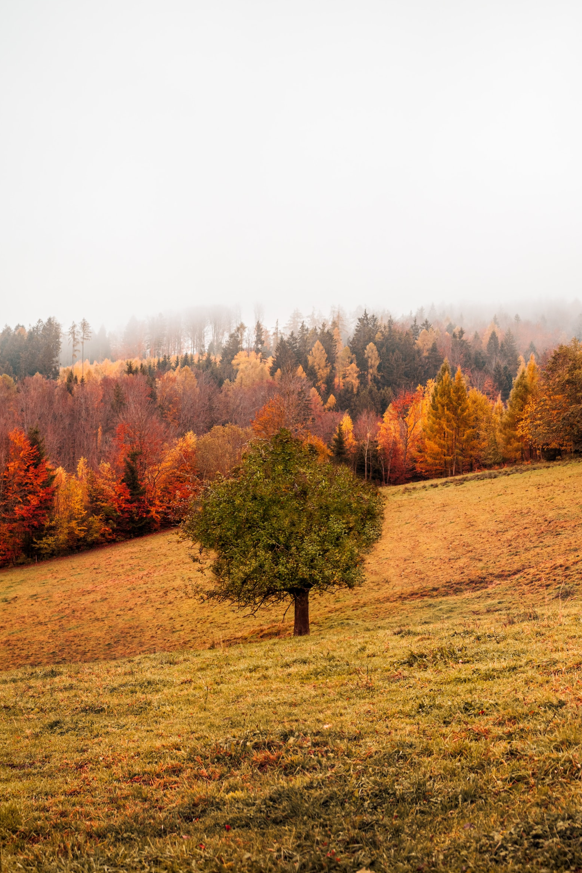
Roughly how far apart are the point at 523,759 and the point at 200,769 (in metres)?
5.15

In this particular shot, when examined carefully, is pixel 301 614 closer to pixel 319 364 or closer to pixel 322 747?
pixel 322 747

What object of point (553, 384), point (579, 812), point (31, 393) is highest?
point (31, 393)

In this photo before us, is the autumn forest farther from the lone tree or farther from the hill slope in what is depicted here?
the lone tree

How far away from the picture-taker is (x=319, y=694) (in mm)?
11383

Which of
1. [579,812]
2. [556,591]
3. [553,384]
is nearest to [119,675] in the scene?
[579,812]

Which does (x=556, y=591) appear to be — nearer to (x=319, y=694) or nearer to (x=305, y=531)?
(x=305, y=531)

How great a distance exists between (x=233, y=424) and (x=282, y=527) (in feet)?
231

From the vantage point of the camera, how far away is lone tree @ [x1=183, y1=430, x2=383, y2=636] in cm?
1978

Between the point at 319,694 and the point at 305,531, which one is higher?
the point at 305,531

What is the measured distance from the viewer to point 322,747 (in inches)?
317

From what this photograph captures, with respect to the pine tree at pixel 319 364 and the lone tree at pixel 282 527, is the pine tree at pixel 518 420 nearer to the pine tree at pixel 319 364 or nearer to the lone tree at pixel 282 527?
the lone tree at pixel 282 527

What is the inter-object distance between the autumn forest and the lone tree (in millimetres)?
17834

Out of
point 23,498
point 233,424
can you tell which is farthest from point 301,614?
point 233,424

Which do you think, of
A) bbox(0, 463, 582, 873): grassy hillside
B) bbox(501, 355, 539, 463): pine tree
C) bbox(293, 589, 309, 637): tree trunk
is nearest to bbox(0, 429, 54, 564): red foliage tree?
bbox(0, 463, 582, 873): grassy hillside
